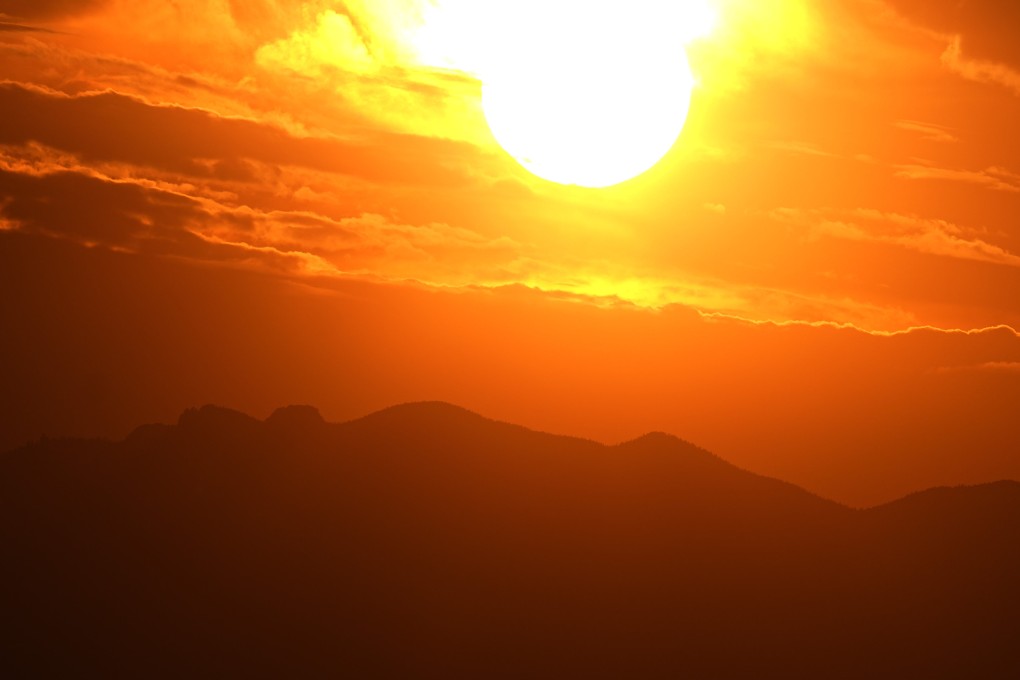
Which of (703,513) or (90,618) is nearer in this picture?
(90,618)

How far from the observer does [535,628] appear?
18038cm

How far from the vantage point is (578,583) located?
614 ft

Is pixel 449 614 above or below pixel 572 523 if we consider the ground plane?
below

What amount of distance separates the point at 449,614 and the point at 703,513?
37.1 metres

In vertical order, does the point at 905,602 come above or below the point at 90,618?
above

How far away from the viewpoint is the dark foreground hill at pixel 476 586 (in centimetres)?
17612

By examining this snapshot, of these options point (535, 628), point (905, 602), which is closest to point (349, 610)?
point (535, 628)

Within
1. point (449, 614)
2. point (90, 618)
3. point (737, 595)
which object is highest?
point (737, 595)

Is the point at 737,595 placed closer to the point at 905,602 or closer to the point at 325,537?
the point at 905,602

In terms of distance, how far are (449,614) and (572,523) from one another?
22.0 m

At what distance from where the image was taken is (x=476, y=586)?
18588 centimetres

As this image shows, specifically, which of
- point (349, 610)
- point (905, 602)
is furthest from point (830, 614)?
point (349, 610)

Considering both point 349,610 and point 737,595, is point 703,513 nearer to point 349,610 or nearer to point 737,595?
point 737,595

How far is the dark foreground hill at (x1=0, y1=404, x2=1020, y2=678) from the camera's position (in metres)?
176
